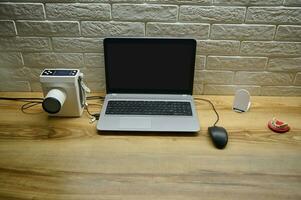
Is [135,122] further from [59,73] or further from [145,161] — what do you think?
[59,73]

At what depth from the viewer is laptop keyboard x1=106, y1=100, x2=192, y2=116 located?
1003 mm

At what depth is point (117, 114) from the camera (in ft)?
3.26

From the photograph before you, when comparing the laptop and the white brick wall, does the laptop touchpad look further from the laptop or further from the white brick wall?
the white brick wall

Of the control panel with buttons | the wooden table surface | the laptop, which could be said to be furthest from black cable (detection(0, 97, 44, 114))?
the laptop

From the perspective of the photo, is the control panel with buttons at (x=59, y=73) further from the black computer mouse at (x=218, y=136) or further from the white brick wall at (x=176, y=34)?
the black computer mouse at (x=218, y=136)

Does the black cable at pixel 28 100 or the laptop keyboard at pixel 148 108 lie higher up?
the laptop keyboard at pixel 148 108

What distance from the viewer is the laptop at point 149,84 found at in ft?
3.18

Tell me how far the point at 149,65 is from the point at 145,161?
38 cm

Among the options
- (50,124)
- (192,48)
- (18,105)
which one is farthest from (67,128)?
(192,48)

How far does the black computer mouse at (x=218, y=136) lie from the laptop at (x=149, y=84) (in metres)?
0.06

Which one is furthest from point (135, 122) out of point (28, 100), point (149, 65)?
point (28, 100)

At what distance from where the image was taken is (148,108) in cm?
103

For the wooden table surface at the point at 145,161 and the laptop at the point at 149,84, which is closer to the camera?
the wooden table surface at the point at 145,161

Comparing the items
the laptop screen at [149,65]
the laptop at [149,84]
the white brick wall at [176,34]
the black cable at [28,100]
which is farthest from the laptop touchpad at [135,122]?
the black cable at [28,100]
